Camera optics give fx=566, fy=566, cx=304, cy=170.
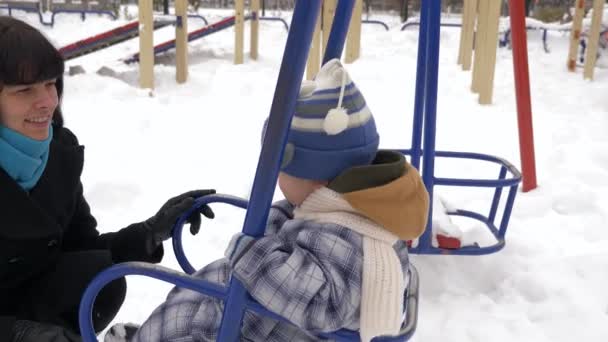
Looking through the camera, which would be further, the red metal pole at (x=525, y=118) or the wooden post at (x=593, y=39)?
the wooden post at (x=593, y=39)

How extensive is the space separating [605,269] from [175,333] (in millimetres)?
1686

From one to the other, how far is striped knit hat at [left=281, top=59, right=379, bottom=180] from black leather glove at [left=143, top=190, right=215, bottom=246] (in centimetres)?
40

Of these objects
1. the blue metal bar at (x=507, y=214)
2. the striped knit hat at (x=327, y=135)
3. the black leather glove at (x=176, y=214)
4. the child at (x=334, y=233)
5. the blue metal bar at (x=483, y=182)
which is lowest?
the blue metal bar at (x=507, y=214)

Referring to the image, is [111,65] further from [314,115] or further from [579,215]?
[314,115]

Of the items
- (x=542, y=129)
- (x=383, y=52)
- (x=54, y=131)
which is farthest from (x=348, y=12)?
(x=383, y=52)

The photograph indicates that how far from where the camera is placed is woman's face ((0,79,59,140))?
1284mm

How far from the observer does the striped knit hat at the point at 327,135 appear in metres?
1.03

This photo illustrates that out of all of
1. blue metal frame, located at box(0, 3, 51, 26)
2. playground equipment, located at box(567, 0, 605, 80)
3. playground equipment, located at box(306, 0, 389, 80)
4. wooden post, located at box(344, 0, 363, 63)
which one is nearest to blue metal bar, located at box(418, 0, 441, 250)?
playground equipment, located at box(306, 0, 389, 80)

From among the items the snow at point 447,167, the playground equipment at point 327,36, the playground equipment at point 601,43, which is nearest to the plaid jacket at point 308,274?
the snow at point 447,167

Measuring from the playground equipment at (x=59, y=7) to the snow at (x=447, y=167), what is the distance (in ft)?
17.0

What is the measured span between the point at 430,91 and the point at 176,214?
1084mm

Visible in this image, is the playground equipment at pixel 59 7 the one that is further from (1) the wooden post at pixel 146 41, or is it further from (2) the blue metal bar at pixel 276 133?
(2) the blue metal bar at pixel 276 133

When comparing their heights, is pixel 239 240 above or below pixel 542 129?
above

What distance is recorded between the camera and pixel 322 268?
98 cm
